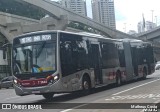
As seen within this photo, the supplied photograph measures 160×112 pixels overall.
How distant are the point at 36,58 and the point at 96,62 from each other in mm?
5341

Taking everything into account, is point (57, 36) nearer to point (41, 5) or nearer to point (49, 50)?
point (49, 50)

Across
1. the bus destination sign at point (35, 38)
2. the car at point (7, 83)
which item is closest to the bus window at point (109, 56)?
the bus destination sign at point (35, 38)

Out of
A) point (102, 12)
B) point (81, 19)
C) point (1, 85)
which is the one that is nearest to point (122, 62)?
point (1, 85)

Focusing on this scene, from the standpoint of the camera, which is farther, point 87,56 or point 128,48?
point 128,48

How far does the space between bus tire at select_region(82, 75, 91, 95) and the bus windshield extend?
3057 mm

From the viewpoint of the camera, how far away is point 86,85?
2003cm

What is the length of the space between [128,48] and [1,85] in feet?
67.0

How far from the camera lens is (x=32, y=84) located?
17.2 meters

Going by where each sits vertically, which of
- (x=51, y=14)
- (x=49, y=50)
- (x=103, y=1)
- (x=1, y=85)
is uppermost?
(x=103, y=1)

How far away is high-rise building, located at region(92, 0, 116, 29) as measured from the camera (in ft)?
371

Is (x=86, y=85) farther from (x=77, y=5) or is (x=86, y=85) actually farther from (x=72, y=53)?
(x=77, y=5)

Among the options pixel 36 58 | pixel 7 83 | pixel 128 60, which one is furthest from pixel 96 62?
pixel 7 83

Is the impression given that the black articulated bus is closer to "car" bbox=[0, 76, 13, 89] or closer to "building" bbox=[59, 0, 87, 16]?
"car" bbox=[0, 76, 13, 89]

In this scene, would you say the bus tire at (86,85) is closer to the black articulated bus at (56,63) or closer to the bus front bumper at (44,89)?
the black articulated bus at (56,63)
